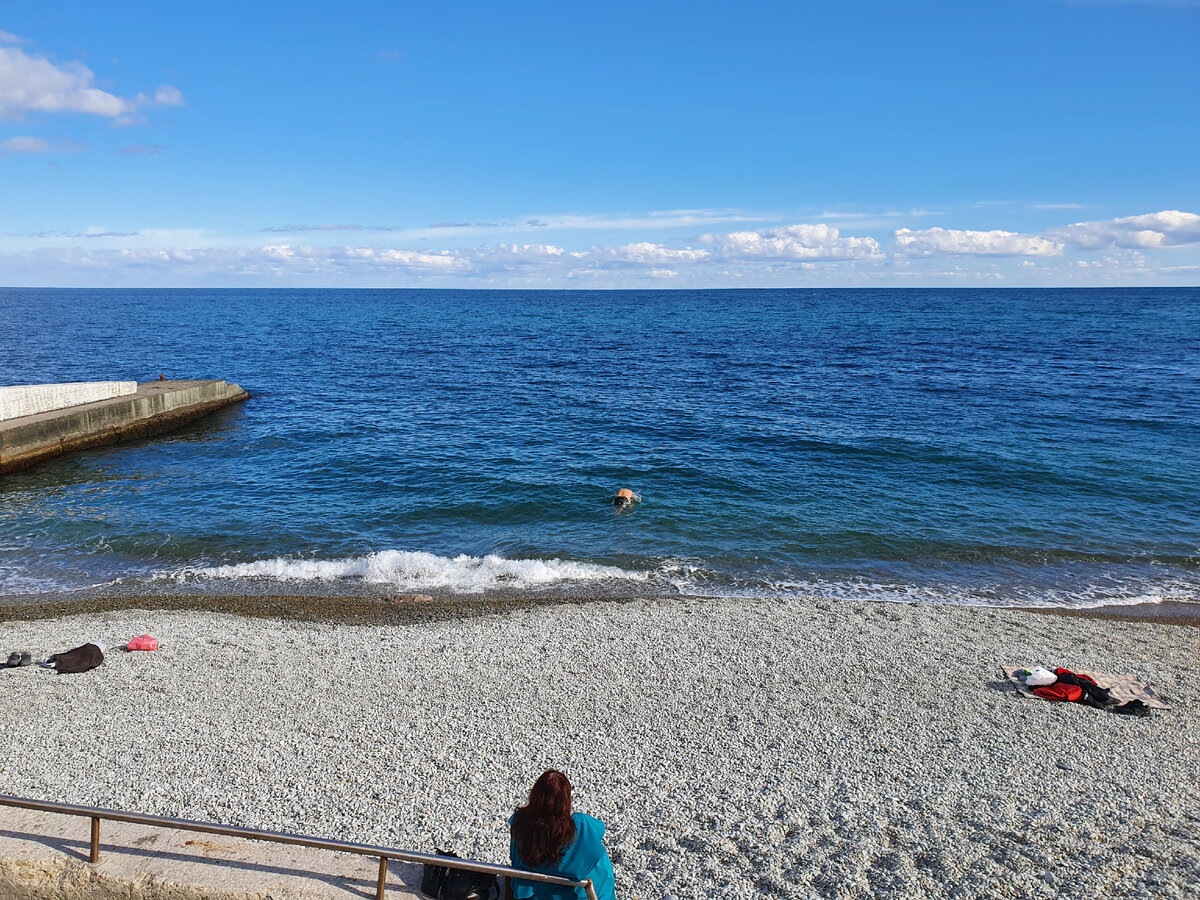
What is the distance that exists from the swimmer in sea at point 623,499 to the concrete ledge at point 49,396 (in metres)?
22.8

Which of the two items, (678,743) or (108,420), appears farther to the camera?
(108,420)

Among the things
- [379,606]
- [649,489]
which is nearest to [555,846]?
[379,606]

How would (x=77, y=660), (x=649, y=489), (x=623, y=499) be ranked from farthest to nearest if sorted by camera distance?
(x=649, y=489), (x=623, y=499), (x=77, y=660)

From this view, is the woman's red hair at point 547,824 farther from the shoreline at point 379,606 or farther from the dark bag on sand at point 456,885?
the shoreline at point 379,606

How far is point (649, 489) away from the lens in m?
23.8

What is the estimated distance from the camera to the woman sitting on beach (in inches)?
211

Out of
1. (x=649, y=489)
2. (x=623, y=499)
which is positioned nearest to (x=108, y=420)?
(x=623, y=499)

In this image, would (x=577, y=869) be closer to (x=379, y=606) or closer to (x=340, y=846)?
(x=340, y=846)

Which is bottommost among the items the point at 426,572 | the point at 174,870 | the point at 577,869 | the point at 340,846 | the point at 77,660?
the point at 426,572

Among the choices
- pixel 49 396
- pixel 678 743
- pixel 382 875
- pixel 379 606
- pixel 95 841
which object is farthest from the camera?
pixel 49 396

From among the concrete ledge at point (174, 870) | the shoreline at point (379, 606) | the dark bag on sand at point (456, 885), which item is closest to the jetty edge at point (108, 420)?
the shoreline at point (379, 606)

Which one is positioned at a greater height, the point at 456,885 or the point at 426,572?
the point at 456,885

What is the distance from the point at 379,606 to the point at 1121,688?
1347cm

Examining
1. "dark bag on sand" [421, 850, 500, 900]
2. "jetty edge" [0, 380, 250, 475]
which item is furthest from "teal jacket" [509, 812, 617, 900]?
"jetty edge" [0, 380, 250, 475]
